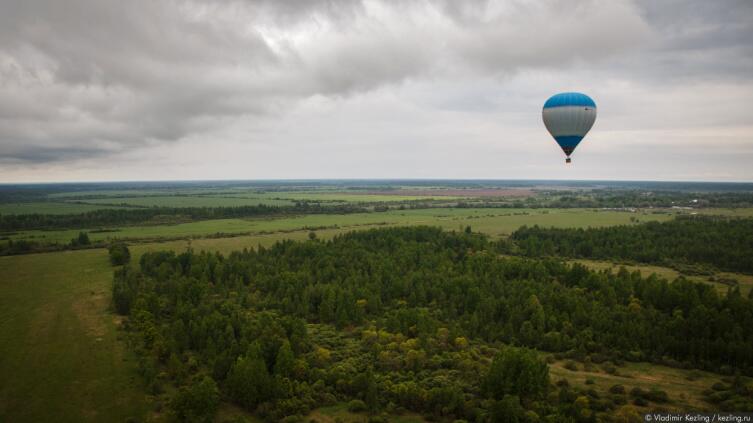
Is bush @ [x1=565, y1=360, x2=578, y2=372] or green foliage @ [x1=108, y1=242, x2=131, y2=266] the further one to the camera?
green foliage @ [x1=108, y1=242, x2=131, y2=266]

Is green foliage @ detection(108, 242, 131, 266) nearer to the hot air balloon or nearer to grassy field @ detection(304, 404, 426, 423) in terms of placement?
grassy field @ detection(304, 404, 426, 423)

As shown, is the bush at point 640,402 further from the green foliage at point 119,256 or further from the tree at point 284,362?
the green foliage at point 119,256

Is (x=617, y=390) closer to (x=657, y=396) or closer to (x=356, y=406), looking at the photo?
(x=657, y=396)

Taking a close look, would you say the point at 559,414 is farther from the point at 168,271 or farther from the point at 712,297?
the point at 168,271

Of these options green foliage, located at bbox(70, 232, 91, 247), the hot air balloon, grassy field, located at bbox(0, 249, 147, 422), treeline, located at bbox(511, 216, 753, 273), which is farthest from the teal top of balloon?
green foliage, located at bbox(70, 232, 91, 247)

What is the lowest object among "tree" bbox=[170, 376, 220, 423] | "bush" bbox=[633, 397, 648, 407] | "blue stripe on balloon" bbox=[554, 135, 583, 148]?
"bush" bbox=[633, 397, 648, 407]

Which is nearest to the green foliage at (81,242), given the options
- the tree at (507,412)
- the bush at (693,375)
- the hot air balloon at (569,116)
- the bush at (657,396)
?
the hot air balloon at (569,116)

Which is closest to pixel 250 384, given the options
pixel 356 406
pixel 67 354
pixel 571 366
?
pixel 356 406
